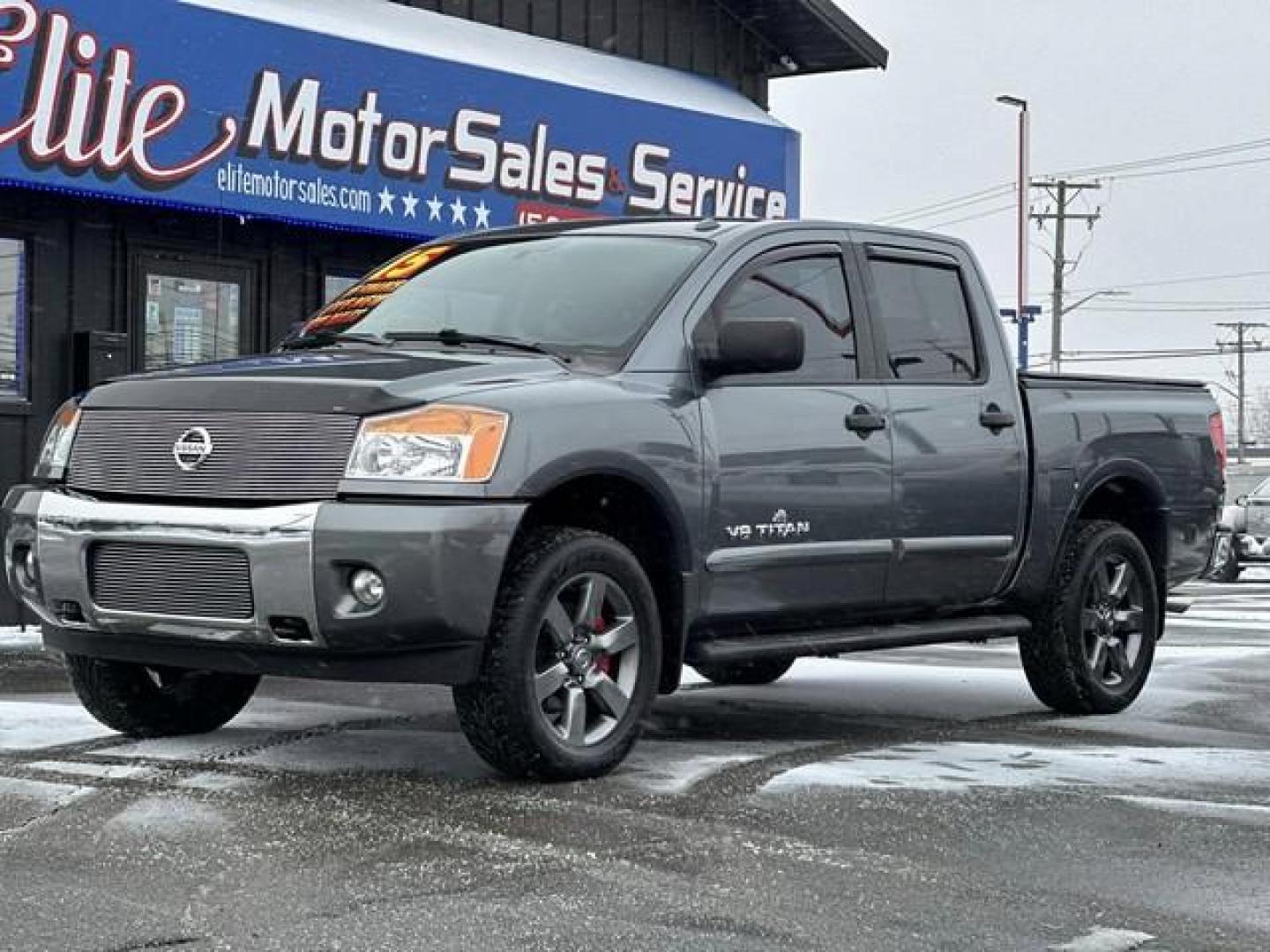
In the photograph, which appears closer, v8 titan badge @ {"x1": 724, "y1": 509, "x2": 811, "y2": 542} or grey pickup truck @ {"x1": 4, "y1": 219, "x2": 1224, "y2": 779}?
grey pickup truck @ {"x1": 4, "y1": 219, "x2": 1224, "y2": 779}

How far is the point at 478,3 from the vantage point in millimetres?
15469

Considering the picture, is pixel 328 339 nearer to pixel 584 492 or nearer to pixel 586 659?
pixel 584 492

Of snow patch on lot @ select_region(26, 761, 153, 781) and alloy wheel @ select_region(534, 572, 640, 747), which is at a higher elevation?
alloy wheel @ select_region(534, 572, 640, 747)

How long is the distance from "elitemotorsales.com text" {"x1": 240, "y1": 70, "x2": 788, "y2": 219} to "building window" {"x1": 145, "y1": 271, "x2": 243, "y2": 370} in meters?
1.13

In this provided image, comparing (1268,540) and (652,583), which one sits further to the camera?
(1268,540)

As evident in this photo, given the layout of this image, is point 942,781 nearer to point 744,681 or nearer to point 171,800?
point 171,800

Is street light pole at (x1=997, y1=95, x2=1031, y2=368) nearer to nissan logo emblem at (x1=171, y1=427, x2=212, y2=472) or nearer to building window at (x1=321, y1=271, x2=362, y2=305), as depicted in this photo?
building window at (x1=321, y1=271, x2=362, y2=305)

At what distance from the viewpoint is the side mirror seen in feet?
21.8

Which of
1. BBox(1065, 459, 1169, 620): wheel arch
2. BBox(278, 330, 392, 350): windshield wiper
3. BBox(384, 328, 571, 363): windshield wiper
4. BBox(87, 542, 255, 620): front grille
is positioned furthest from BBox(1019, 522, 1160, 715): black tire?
BBox(87, 542, 255, 620): front grille

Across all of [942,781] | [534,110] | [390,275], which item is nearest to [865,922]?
[942,781]

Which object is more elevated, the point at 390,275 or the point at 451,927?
the point at 390,275

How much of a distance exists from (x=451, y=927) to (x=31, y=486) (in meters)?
3.04

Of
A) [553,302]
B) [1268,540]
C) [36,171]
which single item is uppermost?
[36,171]

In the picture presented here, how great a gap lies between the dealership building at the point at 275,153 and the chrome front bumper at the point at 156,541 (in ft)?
18.1
